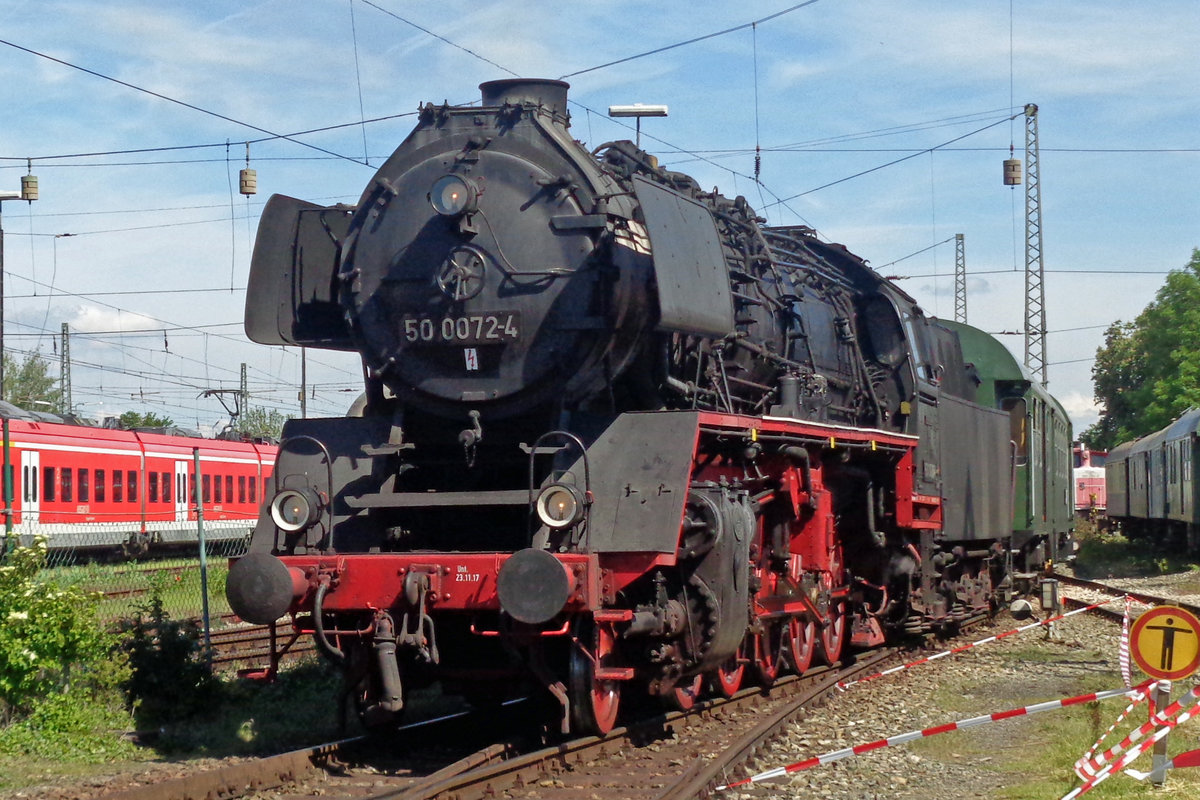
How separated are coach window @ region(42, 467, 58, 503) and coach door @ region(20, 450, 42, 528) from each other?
0.15 m

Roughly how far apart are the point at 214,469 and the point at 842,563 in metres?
19.3

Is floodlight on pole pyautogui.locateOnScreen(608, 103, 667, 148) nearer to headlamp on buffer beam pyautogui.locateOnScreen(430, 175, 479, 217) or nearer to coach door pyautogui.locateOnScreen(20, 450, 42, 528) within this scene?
headlamp on buffer beam pyautogui.locateOnScreen(430, 175, 479, 217)

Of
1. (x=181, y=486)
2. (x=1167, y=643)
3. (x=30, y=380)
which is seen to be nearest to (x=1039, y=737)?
(x=1167, y=643)

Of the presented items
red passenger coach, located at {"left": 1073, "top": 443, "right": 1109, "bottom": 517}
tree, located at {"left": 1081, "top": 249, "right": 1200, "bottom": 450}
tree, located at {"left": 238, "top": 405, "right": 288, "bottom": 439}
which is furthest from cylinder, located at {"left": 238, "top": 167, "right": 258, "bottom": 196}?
red passenger coach, located at {"left": 1073, "top": 443, "right": 1109, "bottom": 517}

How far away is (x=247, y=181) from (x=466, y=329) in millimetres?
10430

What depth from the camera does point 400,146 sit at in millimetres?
8586

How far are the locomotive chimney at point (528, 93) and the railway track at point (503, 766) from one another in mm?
3997

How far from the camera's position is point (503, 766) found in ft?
22.5

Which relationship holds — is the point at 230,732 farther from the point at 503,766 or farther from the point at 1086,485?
the point at 1086,485

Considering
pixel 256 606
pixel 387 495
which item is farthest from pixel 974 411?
pixel 256 606

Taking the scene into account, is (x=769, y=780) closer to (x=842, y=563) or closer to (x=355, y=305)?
(x=355, y=305)

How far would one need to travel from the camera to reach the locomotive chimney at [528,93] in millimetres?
8592

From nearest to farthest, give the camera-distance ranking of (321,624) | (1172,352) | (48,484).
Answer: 1. (321,624)
2. (48,484)
3. (1172,352)

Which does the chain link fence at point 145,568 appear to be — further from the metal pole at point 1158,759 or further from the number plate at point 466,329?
the metal pole at point 1158,759
